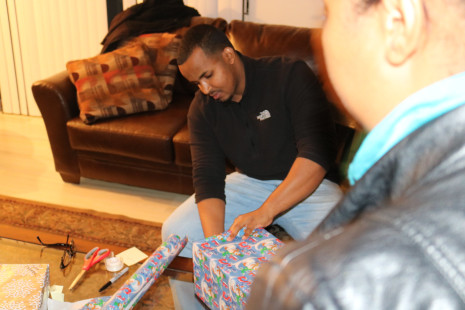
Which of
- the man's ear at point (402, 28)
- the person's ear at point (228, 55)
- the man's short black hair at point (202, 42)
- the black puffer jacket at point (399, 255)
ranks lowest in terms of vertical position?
the person's ear at point (228, 55)

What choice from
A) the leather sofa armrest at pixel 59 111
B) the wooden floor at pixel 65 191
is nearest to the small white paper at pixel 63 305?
the wooden floor at pixel 65 191

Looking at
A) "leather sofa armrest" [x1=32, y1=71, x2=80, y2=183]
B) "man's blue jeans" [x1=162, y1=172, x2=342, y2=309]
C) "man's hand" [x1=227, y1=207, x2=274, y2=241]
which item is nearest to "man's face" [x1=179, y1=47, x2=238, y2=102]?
"man's blue jeans" [x1=162, y1=172, x2=342, y2=309]

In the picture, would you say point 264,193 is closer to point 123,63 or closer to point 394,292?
point 123,63

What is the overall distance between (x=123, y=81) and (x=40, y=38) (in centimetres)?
144

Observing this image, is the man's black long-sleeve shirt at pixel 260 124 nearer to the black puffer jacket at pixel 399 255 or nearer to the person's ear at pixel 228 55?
the person's ear at pixel 228 55

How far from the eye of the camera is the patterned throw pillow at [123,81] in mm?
2621

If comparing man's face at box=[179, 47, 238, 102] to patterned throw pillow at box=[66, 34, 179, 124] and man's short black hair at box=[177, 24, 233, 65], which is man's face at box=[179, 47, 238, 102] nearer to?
man's short black hair at box=[177, 24, 233, 65]

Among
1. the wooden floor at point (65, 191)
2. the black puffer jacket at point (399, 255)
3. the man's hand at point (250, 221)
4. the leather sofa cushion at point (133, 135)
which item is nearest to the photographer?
the black puffer jacket at point (399, 255)

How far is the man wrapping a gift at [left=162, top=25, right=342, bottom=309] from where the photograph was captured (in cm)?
174

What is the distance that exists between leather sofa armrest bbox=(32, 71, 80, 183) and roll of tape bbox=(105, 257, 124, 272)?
135cm

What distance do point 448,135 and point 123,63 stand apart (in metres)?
2.57

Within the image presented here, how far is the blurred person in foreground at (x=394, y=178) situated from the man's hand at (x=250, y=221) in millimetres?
996

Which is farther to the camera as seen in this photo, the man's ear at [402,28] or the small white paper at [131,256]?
the small white paper at [131,256]

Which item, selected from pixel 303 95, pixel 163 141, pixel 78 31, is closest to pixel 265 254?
pixel 303 95
